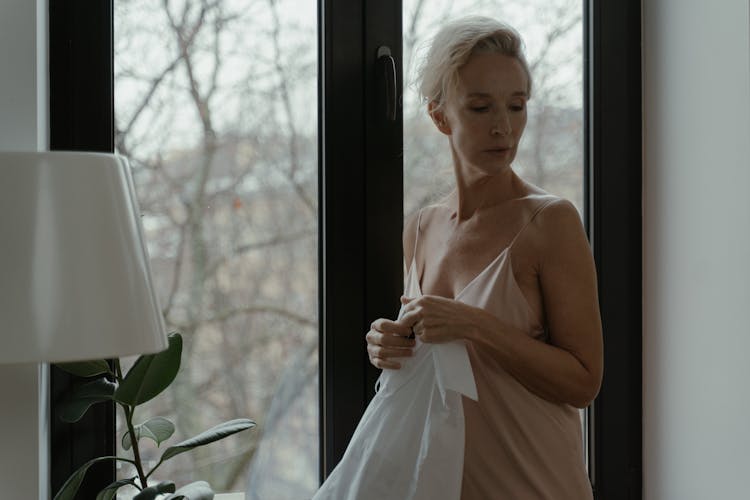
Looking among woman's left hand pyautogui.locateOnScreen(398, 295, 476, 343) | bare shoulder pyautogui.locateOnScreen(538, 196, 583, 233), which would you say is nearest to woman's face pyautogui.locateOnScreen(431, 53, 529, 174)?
bare shoulder pyautogui.locateOnScreen(538, 196, 583, 233)

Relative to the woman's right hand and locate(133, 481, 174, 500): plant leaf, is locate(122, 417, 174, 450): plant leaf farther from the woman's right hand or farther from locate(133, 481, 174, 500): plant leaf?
the woman's right hand

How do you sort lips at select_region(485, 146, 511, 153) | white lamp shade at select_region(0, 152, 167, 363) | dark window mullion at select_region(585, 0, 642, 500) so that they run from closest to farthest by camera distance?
white lamp shade at select_region(0, 152, 167, 363)
lips at select_region(485, 146, 511, 153)
dark window mullion at select_region(585, 0, 642, 500)

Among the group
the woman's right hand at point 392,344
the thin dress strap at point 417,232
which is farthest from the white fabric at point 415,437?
the thin dress strap at point 417,232

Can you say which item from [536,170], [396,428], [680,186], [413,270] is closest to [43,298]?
[396,428]

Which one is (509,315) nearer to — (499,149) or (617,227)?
(499,149)

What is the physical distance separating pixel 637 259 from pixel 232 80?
3.17 feet

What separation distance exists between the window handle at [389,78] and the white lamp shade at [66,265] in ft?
2.57

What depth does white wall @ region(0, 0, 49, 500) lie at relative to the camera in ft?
4.27

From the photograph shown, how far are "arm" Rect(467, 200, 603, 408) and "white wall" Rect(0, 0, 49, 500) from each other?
28.1 inches

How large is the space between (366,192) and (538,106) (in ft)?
1.46

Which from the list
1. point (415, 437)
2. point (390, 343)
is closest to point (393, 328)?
point (390, 343)

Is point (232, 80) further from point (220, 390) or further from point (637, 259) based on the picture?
point (637, 259)

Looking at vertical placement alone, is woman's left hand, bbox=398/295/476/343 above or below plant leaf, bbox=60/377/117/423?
above

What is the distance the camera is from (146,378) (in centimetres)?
130
